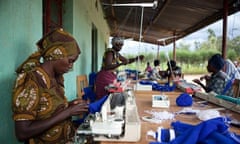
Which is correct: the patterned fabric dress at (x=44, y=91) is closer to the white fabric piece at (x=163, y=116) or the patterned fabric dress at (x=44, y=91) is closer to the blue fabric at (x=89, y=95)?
the white fabric piece at (x=163, y=116)

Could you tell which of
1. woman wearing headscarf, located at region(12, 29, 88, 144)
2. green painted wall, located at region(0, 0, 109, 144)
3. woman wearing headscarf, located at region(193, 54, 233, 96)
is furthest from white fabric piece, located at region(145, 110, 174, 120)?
woman wearing headscarf, located at region(193, 54, 233, 96)

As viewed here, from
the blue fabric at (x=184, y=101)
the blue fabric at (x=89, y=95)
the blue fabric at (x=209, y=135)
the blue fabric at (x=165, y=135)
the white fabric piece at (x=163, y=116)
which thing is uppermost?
the blue fabric at (x=209, y=135)

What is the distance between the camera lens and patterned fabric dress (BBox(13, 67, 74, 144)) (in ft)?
3.63

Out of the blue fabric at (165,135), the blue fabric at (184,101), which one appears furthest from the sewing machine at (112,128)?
the blue fabric at (184,101)

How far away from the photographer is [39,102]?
1207 mm

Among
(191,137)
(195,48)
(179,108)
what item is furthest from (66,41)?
(195,48)

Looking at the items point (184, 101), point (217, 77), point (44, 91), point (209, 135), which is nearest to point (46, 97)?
point (44, 91)

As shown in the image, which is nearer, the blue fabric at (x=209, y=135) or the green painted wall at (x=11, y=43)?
the blue fabric at (x=209, y=135)

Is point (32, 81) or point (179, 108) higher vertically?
point (32, 81)

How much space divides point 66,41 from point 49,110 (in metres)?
0.35

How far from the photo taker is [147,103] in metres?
1.92

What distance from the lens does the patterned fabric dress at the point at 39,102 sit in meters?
1.11

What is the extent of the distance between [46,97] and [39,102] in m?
0.06

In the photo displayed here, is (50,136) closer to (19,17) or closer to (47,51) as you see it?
(47,51)
